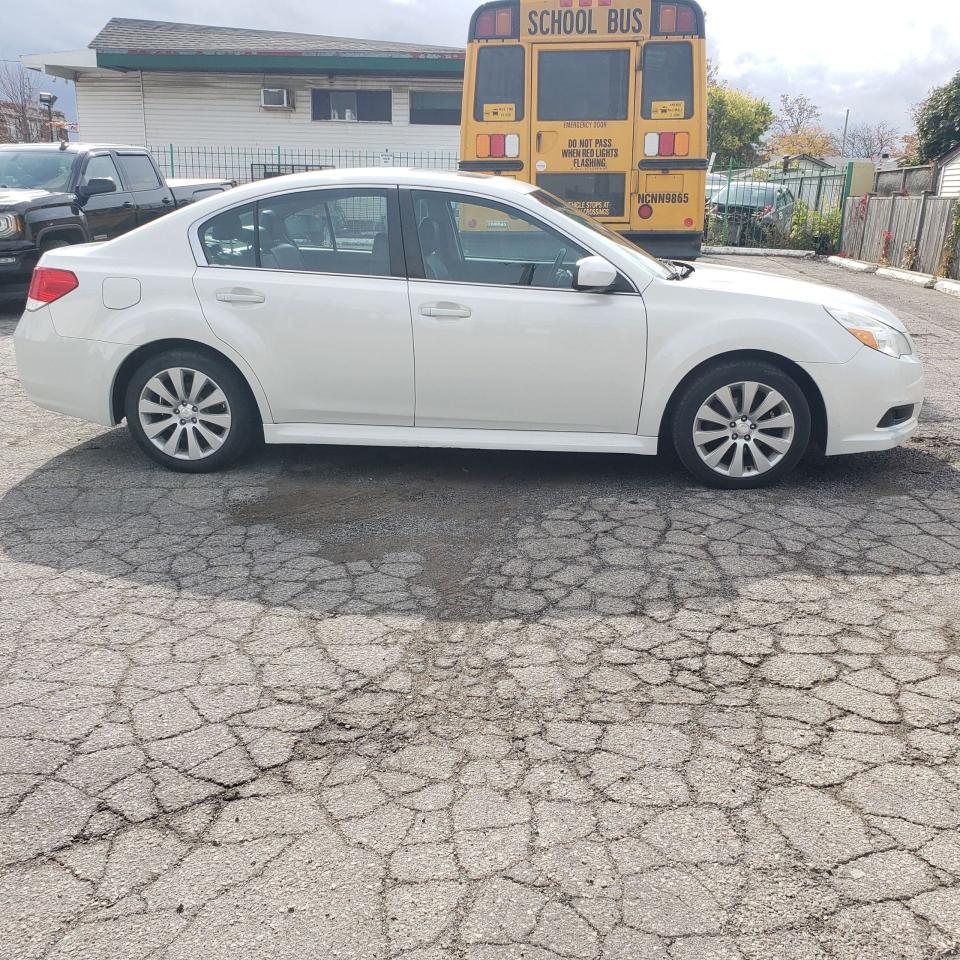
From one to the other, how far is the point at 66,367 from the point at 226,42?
26601mm

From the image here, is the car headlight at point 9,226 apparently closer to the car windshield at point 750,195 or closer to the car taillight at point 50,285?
the car taillight at point 50,285

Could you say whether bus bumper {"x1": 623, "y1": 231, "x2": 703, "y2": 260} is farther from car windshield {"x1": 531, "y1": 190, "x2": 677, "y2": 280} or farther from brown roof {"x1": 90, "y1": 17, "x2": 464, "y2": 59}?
brown roof {"x1": 90, "y1": 17, "x2": 464, "y2": 59}

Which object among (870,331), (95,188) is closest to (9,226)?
(95,188)

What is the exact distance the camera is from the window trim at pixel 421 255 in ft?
18.0

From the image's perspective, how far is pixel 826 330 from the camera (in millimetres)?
5473

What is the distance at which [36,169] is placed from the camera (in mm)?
12484

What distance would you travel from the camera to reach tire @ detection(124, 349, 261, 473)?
5.72 meters

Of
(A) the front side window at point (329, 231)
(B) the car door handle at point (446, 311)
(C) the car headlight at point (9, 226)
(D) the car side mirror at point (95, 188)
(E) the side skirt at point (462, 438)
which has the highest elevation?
(A) the front side window at point (329, 231)

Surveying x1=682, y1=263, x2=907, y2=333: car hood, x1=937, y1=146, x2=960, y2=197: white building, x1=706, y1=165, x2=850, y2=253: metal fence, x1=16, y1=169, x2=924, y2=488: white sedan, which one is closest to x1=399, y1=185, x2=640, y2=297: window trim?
x1=16, y1=169, x2=924, y2=488: white sedan

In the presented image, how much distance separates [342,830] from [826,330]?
3.87m

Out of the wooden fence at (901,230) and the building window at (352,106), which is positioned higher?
the building window at (352,106)

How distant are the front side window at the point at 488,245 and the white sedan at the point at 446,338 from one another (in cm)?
1

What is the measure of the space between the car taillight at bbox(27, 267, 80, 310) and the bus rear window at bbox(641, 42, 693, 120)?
6.00m

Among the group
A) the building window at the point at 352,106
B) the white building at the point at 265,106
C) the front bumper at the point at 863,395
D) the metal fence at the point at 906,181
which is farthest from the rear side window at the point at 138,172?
the metal fence at the point at 906,181
